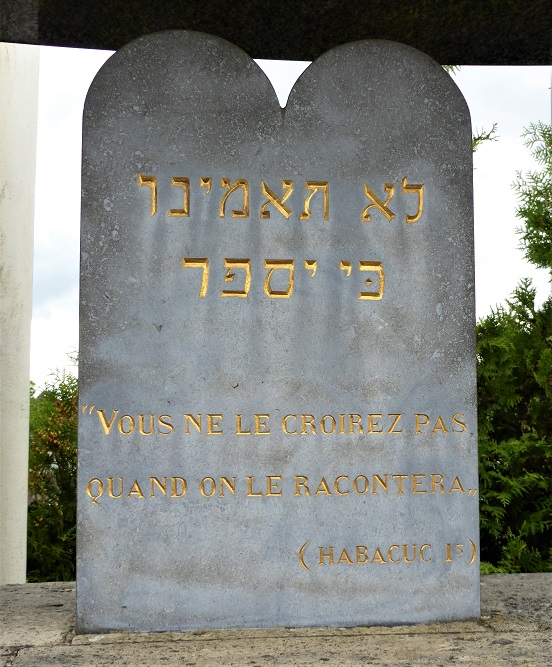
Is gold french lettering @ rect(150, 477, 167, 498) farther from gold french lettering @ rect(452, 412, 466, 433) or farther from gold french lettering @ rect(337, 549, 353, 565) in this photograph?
gold french lettering @ rect(452, 412, 466, 433)

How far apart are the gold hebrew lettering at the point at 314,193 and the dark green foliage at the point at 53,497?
3.21 m

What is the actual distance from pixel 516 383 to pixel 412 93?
307cm

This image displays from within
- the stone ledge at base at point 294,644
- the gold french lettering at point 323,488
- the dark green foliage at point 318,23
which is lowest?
the stone ledge at base at point 294,644

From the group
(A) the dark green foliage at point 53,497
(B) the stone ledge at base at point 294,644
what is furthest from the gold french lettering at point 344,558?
(A) the dark green foliage at point 53,497

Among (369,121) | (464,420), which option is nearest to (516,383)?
(464,420)

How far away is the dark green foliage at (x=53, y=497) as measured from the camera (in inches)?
242

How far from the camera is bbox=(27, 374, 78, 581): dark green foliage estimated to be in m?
6.14

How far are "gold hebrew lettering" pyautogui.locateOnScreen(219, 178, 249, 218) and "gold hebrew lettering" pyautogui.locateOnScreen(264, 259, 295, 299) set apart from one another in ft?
0.72

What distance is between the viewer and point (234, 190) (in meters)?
3.47

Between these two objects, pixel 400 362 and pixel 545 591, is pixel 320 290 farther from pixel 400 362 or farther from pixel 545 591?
pixel 545 591

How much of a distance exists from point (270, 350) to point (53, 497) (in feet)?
11.3

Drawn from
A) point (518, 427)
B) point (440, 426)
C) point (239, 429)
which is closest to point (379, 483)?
point (440, 426)

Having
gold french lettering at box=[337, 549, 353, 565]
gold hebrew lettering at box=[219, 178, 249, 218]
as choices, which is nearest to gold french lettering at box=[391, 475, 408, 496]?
gold french lettering at box=[337, 549, 353, 565]

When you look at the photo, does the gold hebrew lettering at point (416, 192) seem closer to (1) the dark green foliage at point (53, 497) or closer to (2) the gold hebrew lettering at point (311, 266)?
(2) the gold hebrew lettering at point (311, 266)
